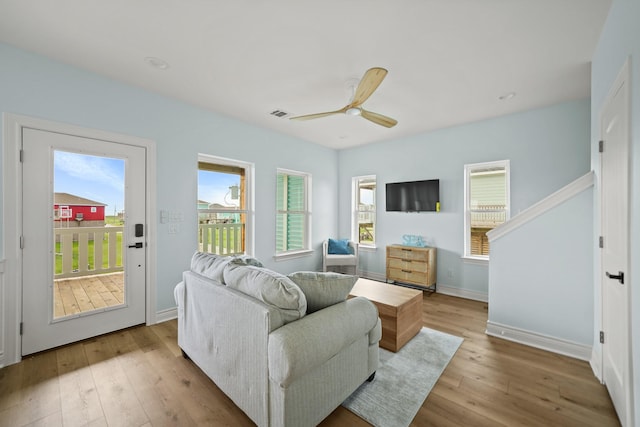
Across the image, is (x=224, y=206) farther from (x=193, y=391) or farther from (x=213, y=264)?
(x=193, y=391)

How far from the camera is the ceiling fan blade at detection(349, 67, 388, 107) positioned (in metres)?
2.01

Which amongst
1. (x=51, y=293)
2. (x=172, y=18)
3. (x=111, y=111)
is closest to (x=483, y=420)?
(x=172, y=18)

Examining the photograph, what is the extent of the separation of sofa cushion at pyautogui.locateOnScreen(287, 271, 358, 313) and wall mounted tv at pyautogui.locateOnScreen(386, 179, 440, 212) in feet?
10.3

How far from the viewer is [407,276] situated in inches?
170

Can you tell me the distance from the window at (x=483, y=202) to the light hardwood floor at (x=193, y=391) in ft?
5.82

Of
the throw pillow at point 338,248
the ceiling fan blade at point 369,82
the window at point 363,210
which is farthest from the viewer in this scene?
the window at point 363,210

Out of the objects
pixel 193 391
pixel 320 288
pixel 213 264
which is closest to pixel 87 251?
pixel 213 264

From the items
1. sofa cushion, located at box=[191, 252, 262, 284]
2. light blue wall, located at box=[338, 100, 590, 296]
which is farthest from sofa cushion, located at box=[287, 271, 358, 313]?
light blue wall, located at box=[338, 100, 590, 296]

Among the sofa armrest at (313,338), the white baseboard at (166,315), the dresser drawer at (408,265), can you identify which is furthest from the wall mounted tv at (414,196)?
the white baseboard at (166,315)

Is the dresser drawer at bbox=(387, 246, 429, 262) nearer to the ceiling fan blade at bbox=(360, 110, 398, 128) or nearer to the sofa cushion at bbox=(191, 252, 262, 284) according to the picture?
the ceiling fan blade at bbox=(360, 110, 398, 128)

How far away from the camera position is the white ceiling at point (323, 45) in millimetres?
1822

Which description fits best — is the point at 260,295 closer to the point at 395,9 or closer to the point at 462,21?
the point at 395,9

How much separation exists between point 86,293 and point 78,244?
51 cm

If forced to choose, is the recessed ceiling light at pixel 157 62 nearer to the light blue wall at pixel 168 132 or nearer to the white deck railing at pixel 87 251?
the light blue wall at pixel 168 132
